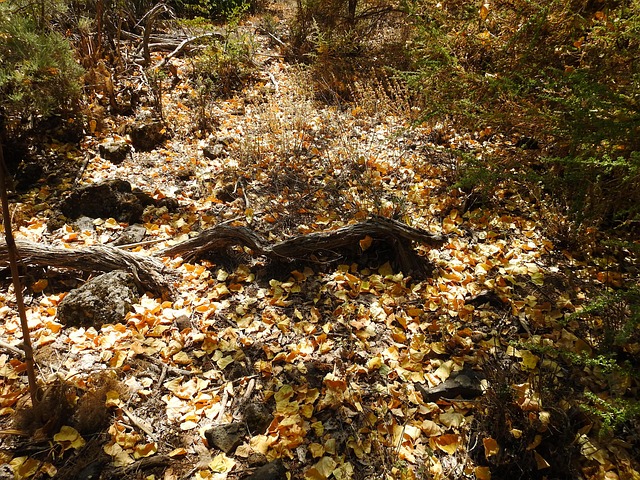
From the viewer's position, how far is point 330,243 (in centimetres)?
312

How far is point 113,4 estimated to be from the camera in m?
6.51

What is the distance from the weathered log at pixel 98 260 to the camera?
2.87 meters

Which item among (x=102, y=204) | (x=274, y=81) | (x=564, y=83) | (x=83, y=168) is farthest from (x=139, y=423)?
(x=274, y=81)

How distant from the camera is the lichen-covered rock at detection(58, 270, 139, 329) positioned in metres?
2.60

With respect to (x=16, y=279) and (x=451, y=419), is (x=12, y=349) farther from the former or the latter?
(x=451, y=419)

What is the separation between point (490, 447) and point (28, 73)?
203 inches

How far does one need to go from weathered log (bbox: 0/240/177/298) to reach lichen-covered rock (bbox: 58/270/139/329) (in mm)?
186

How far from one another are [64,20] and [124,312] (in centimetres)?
557

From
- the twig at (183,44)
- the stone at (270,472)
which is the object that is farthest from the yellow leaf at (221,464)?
the twig at (183,44)

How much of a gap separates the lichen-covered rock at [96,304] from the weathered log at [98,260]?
0.61ft

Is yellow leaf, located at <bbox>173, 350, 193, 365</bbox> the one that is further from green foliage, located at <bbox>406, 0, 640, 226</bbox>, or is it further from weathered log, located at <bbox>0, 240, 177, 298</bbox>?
green foliage, located at <bbox>406, 0, 640, 226</bbox>

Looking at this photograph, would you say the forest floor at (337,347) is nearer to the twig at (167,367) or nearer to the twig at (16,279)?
the twig at (167,367)

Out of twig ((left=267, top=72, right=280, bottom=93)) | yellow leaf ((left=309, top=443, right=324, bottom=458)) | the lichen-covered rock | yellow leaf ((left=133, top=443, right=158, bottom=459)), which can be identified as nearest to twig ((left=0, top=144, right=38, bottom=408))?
yellow leaf ((left=133, top=443, right=158, bottom=459))

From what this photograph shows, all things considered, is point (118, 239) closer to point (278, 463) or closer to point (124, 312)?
point (124, 312)
